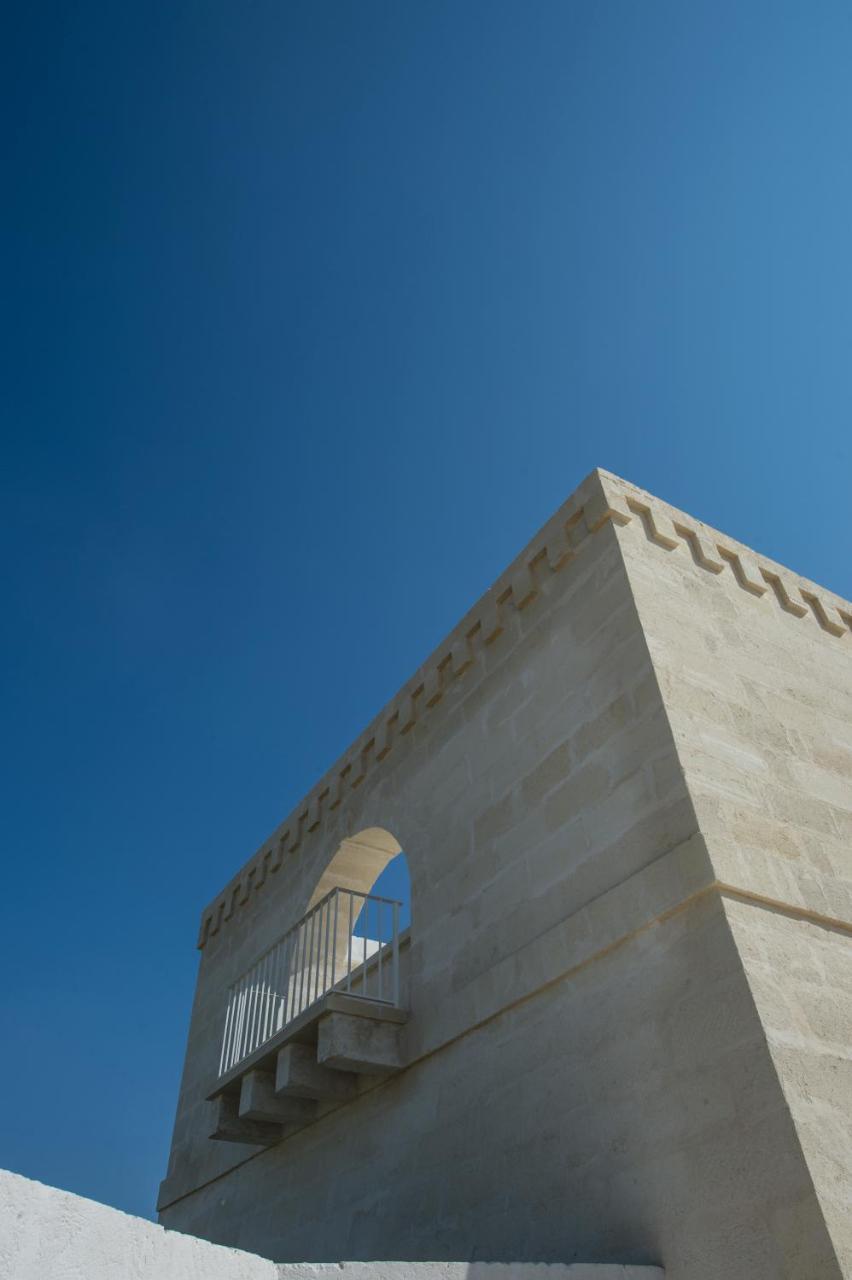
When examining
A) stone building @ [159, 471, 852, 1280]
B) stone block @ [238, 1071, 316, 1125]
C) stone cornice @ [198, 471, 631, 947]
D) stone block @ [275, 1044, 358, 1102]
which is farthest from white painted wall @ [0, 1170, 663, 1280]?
stone cornice @ [198, 471, 631, 947]

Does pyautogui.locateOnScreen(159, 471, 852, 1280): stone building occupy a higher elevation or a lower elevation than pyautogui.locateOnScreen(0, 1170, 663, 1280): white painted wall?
higher

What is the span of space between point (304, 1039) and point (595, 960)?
264 cm

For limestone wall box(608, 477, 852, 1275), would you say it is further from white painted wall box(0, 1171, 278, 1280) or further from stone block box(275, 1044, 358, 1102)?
stone block box(275, 1044, 358, 1102)

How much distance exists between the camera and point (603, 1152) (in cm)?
455

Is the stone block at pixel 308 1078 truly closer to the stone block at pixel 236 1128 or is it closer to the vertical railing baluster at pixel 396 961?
the vertical railing baluster at pixel 396 961

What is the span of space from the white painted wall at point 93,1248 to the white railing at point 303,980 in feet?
12.0

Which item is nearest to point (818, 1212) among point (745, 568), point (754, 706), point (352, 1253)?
point (754, 706)

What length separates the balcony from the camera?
629 cm

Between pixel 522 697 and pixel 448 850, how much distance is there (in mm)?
1316

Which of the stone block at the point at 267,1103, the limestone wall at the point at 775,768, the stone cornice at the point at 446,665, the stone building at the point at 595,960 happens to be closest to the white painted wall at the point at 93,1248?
the stone building at the point at 595,960

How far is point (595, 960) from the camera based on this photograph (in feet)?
16.4

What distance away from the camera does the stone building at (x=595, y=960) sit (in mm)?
4070

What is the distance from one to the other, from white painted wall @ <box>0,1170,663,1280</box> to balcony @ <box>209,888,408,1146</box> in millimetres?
3166

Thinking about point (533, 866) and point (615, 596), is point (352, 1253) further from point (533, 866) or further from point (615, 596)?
point (615, 596)
